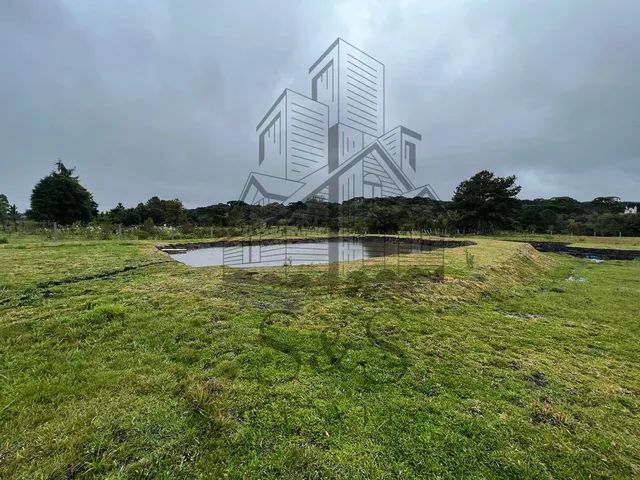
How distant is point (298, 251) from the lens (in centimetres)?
1609

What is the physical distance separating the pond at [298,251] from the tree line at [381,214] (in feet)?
13.2

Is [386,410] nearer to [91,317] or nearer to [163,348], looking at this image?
[163,348]

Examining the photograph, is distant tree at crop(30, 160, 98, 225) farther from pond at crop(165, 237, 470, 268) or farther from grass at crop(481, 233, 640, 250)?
grass at crop(481, 233, 640, 250)

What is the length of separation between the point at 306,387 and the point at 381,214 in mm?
31449

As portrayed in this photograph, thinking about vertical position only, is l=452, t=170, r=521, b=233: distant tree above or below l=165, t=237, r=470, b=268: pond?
above

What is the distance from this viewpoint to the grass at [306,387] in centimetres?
202

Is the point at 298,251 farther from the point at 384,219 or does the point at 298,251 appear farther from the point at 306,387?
the point at 384,219

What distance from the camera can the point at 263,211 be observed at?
24.5 meters

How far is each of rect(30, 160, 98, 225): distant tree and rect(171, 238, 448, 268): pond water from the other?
67.3ft

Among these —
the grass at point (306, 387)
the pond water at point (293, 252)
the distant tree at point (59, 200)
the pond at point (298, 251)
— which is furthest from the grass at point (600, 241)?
the distant tree at point (59, 200)

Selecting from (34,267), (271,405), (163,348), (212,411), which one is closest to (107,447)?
(212,411)

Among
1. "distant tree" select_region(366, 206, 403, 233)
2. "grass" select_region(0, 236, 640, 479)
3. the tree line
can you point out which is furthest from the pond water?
"distant tree" select_region(366, 206, 403, 233)

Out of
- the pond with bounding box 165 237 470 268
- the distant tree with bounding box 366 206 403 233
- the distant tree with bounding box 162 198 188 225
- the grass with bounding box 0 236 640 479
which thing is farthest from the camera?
the distant tree with bounding box 162 198 188 225

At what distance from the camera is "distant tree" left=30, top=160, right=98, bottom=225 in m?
26.2
